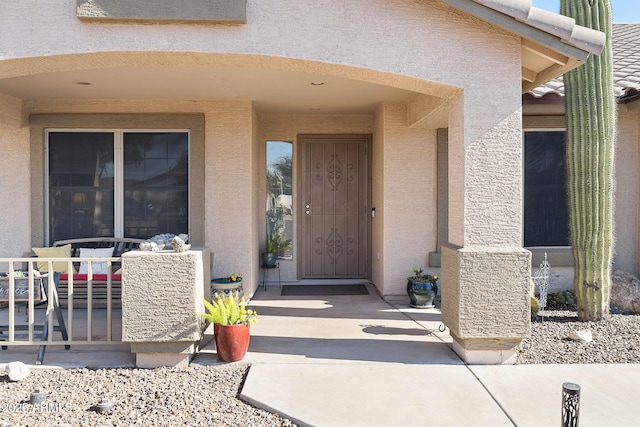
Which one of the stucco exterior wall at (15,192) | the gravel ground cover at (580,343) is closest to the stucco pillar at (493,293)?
the gravel ground cover at (580,343)

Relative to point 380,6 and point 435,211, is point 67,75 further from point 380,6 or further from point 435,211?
point 435,211

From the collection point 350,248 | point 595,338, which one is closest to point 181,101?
point 350,248

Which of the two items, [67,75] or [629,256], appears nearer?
[67,75]

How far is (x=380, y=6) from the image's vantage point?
16.1 ft

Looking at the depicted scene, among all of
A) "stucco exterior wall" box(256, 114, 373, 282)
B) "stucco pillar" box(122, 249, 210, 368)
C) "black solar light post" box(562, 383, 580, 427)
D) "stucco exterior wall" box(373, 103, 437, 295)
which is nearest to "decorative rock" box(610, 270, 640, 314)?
"stucco exterior wall" box(373, 103, 437, 295)

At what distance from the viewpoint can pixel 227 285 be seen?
7246 millimetres

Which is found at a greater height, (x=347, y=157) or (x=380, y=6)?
(x=380, y=6)

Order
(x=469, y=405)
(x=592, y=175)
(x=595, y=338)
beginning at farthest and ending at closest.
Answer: (x=592, y=175) → (x=595, y=338) → (x=469, y=405)

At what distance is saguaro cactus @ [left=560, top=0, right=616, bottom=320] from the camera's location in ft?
20.4

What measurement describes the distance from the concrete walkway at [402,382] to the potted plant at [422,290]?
104 centimetres

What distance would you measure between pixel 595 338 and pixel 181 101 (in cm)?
638

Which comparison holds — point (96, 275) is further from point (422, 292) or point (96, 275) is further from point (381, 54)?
point (381, 54)

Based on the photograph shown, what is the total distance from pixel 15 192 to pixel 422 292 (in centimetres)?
622

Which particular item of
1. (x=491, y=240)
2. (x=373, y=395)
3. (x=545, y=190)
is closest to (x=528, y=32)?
(x=491, y=240)
